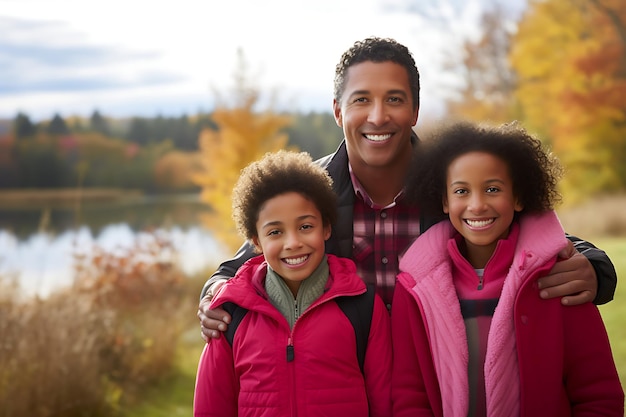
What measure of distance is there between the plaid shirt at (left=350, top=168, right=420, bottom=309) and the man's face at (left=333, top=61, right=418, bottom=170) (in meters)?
0.22

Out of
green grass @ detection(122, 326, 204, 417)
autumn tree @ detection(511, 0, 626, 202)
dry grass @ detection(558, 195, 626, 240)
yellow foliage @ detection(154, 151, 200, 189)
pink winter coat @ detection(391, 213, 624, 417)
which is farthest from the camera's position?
yellow foliage @ detection(154, 151, 200, 189)

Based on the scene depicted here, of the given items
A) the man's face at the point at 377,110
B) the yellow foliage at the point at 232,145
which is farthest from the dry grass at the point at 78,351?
the yellow foliage at the point at 232,145

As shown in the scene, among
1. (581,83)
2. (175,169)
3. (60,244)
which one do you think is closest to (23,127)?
(175,169)

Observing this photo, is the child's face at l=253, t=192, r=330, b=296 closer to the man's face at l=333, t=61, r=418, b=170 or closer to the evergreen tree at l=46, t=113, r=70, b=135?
the man's face at l=333, t=61, r=418, b=170

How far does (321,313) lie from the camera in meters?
2.75

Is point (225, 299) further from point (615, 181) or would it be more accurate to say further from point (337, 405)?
point (615, 181)

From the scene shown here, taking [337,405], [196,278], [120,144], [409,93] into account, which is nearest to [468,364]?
[337,405]

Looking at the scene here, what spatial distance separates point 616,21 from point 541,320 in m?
18.1

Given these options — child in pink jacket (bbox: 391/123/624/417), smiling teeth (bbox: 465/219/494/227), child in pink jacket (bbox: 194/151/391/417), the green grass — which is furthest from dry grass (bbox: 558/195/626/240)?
child in pink jacket (bbox: 194/151/391/417)

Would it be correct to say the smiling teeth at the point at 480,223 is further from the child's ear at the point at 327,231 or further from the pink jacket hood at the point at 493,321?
the child's ear at the point at 327,231

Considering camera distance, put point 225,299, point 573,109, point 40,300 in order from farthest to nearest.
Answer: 1. point 573,109
2. point 40,300
3. point 225,299

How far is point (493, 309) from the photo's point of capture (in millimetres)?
2699

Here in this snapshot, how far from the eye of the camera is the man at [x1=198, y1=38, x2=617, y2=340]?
128 inches

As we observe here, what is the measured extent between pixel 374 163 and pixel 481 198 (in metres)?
0.72
